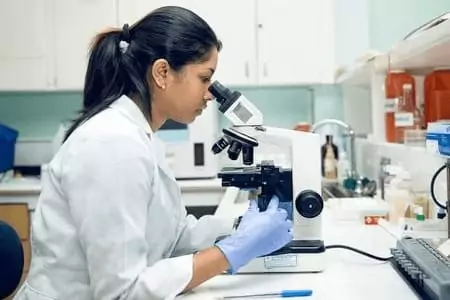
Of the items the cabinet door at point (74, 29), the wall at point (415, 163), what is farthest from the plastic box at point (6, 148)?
the wall at point (415, 163)

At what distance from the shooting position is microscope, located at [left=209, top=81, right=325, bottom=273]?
1.34 metres

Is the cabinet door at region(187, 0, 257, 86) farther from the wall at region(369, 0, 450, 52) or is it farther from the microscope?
the microscope

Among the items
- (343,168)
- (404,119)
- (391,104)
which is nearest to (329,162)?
(343,168)

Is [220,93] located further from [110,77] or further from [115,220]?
[115,220]

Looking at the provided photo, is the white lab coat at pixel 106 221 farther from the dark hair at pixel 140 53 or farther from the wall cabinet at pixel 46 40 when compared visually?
the wall cabinet at pixel 46 40

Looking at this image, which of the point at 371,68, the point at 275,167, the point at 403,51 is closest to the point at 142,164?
the point at 275,167

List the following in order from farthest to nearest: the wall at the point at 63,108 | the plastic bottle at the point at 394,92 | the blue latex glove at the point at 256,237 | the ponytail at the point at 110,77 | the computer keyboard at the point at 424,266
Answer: the wall at the point at 63,108 → the plastic bottle at the point at 394,92 → the ponytail at the point at 110,77 → the blue latex glove at the point at 256,237 → the computer keyboard at the point at 424,266

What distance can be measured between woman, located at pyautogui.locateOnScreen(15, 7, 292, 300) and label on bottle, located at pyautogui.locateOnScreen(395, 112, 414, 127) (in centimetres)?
121

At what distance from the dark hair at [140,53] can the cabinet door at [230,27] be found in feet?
7.32

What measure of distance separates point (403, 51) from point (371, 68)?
2.17 ft

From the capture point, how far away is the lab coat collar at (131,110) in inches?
50.2

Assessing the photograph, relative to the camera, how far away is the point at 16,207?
10.9 feet

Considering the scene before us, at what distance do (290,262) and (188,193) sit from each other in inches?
80.4

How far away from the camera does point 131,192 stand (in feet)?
A: 3.61
